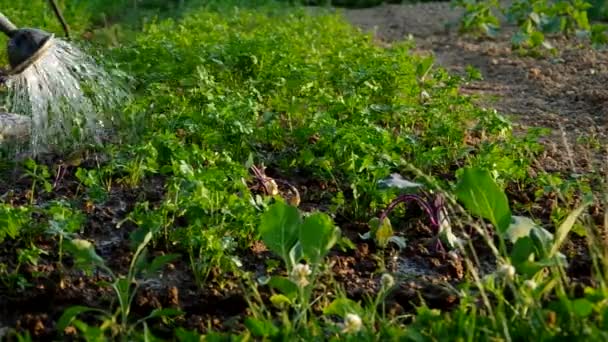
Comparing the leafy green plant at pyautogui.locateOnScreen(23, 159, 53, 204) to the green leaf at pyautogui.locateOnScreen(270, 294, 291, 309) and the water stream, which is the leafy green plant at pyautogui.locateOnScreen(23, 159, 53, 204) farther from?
the green leaf at pyautogui.locateOnScreen(270, 294, 291, 309)

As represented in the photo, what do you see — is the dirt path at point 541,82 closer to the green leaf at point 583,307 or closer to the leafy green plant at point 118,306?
the green leaf at point 583,307

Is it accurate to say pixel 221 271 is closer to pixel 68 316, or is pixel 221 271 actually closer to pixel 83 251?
pixel 83 251

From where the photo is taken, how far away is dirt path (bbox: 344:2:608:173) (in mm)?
4848

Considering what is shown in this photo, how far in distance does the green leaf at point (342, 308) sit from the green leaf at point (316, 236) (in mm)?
213

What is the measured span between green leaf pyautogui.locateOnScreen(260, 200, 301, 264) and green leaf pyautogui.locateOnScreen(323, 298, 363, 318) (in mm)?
337

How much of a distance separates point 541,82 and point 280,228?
3.50m

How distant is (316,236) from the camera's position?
3059mm

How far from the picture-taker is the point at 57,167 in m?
4.38

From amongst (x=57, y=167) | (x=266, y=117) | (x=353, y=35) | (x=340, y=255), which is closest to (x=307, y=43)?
(x=353, y=35)

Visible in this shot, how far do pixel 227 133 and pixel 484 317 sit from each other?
178 centimetres

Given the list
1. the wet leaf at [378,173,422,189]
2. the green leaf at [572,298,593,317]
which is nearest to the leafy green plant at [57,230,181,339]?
the wet leaf at [378,173,422,189]

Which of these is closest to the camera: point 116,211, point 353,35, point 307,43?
point 116,211

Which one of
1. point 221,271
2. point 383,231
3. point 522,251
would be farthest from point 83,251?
point 522,251

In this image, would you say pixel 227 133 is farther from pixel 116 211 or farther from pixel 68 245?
pixel 68 245
